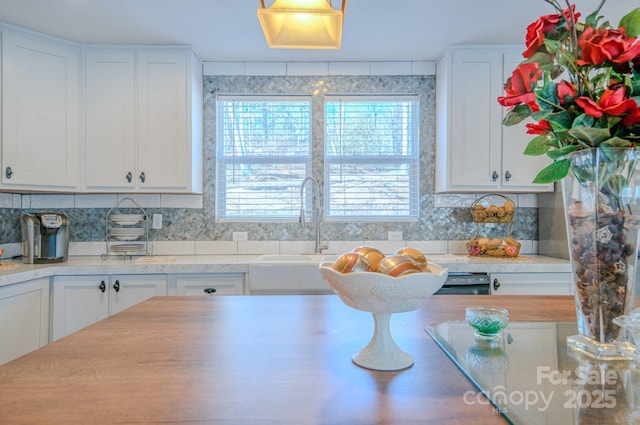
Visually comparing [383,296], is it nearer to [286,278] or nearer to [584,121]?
[584,121]

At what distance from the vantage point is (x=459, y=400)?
24.6 inches

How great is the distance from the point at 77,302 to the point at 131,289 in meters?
0.33

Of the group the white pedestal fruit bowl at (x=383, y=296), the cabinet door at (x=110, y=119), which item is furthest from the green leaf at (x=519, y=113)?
the cabinet door at (x=110, y=119)

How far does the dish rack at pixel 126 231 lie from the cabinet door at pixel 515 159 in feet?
8.64

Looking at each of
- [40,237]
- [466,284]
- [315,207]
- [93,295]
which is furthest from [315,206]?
[40,237]

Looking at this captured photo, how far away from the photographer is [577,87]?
2.54 ft

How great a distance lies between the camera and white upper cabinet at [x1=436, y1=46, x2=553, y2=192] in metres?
2.77

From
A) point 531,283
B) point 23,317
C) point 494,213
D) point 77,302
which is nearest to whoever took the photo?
point 23,317

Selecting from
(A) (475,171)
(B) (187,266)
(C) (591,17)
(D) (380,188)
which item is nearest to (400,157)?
(D) (380,188)

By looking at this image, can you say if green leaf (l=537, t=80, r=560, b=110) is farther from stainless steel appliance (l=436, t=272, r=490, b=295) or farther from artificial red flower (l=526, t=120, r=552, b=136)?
stainless steel appliance (l=436, t=272, r=490, b=295)

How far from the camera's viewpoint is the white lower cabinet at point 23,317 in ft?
6.76

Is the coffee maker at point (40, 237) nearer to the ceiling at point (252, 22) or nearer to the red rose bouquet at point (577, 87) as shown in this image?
the ceiling at point (252, 22)

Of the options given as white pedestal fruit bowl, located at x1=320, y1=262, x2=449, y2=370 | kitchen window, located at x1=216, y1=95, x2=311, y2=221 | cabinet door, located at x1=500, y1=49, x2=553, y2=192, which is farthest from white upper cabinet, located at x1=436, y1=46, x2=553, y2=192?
white pedestal fruit bowl, located at x1=320, y1=262, x2=449, y2=370

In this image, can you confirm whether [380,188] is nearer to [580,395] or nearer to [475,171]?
[475,171]
